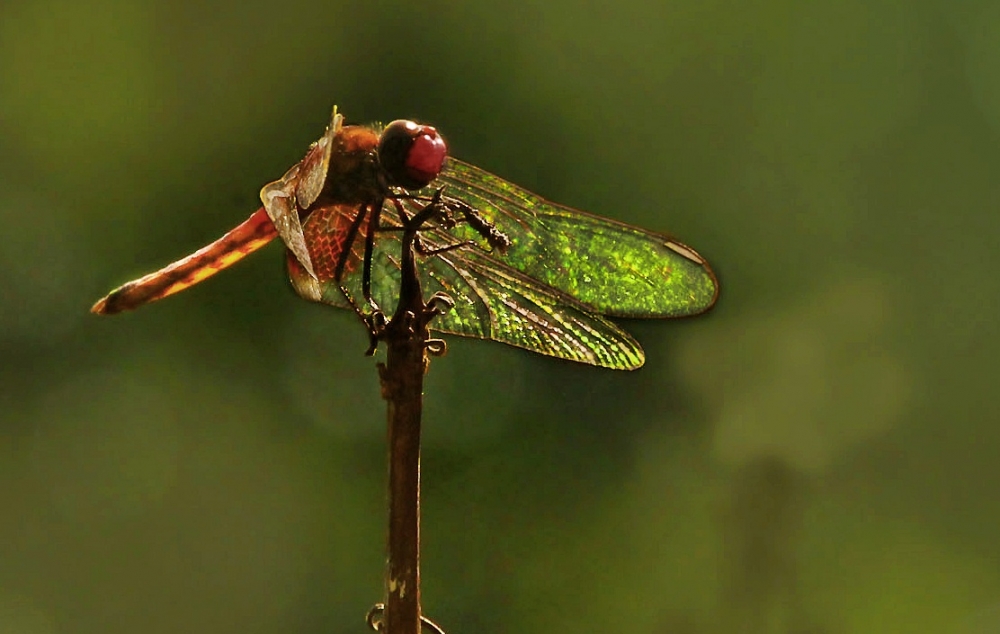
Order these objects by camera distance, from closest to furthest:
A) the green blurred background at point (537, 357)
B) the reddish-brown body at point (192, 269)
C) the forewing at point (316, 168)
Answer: the forewing at point (316, 168) → the reddish-brown body at point (192, 269) → the green blurred background at point (537, 357)

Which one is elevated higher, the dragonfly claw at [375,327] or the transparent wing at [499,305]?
the transparent wing at [499,305]

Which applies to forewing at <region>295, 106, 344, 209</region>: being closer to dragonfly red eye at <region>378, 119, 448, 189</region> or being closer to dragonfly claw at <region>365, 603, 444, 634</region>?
dragonfly red eye at <region>378, 119, 448, 189</region>

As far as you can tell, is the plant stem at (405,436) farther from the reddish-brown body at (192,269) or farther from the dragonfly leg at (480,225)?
the reddish-brown body at (192,269)

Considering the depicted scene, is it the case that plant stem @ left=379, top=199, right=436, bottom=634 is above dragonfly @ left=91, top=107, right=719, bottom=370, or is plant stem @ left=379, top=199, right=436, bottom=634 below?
below

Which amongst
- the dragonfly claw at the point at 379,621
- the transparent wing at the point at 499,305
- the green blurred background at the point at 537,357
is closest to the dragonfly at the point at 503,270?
the transparent wing at the point at 499,305

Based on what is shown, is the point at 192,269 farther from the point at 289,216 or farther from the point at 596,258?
the point at 596,258

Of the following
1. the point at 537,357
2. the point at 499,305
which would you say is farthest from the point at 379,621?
the point at 537,357

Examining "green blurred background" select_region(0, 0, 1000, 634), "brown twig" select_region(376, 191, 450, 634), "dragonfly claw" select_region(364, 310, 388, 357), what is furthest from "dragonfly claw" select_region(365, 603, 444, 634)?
"green blurred background" select_region(0, 0, 1000, 634)
